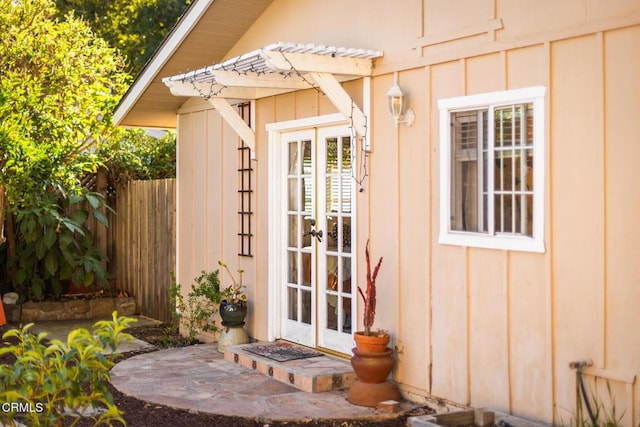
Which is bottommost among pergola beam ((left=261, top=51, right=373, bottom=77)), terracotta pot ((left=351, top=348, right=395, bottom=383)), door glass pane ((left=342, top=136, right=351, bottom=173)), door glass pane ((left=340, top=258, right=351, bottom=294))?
terracotta pot ((left=351, top=348, right=395, bottom=383))

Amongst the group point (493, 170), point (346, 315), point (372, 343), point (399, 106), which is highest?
point (399, 106)

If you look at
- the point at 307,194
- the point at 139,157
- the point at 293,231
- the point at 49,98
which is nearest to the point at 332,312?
the point at 293,231

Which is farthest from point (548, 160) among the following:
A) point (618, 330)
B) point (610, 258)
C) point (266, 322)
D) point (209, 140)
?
point (209, 140)

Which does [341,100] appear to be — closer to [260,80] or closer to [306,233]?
[260,80]

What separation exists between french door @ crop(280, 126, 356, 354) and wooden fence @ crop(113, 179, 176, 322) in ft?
9.11

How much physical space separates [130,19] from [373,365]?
634 inches

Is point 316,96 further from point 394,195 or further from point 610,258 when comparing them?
point 610,258

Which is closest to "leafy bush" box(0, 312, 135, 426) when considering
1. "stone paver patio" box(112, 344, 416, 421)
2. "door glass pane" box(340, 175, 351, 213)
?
"stone paver patio" box(112, 344, 416, 421)

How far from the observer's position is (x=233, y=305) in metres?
8.37

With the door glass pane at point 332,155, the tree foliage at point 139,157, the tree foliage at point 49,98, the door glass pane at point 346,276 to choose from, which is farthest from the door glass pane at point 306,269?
the tree foliage at point 139,157

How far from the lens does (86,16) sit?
20.4 metres

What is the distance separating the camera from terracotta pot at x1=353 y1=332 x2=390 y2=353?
6320 millimetres

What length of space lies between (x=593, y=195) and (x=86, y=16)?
17.5 metres

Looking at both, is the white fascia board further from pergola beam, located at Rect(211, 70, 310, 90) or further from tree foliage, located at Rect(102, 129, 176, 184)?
tree foliage, located at Rect(102, 129, 176, 184)
